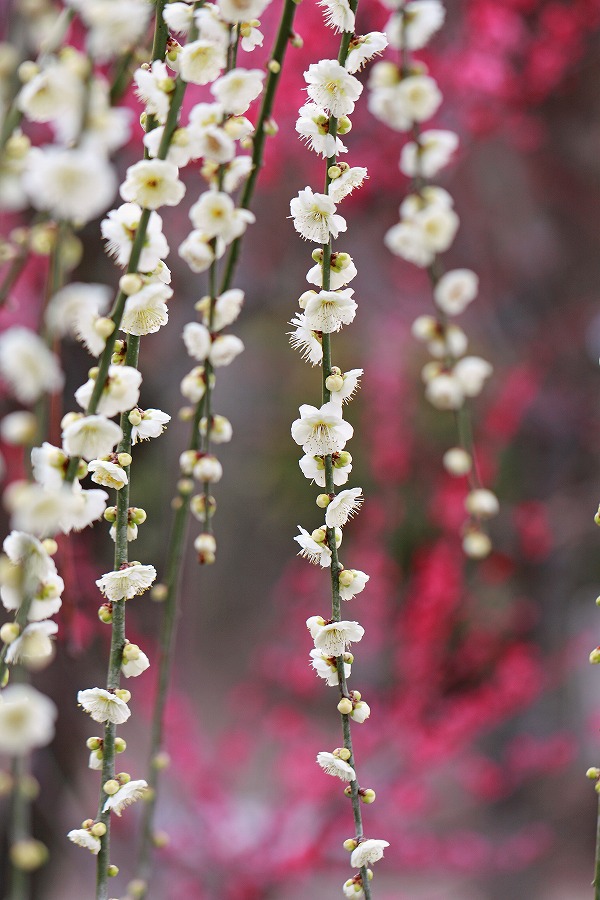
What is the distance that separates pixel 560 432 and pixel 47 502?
65.3 inches

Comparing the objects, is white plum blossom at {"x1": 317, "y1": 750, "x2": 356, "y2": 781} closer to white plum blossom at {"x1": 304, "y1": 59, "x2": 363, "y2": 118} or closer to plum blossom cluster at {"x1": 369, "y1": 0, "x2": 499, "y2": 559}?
plum blossom cluster at {"x1": 369, "y1": 0, "x2": 499, "y2": 559}

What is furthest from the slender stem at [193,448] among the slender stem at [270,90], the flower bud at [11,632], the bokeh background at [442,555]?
the bokeh background at [442,555]

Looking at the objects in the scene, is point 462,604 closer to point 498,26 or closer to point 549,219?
point 549,219

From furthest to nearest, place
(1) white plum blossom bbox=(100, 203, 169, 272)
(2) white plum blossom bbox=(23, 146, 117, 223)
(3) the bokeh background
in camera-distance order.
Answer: (3) the bokeh background < (1) white plum blossom bbox=(100, 203, 169, 272) < (2) white plum blossom bbox=(23, 146, 117, 223)

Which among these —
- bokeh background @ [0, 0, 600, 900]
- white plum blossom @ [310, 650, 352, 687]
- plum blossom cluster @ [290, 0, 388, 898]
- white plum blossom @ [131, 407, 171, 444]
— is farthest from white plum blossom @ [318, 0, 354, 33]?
bokeh background @ [0, 0, 600, 900]

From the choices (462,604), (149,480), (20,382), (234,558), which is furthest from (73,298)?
(234,558)

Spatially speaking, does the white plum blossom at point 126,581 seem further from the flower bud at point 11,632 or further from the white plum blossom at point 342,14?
the white plum blossom at point 342,14

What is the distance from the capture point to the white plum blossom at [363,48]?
41 centimetres

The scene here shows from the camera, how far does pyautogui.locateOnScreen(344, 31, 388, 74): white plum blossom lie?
0.41 metres

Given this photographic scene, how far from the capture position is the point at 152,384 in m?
1.79

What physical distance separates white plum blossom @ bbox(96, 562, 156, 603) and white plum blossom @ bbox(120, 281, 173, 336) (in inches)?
4.7

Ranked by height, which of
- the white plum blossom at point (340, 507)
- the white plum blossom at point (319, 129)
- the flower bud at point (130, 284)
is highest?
the white plum blossom at point (319, 129)

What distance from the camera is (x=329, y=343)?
41cm

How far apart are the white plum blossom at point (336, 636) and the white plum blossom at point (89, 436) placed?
151 mm
